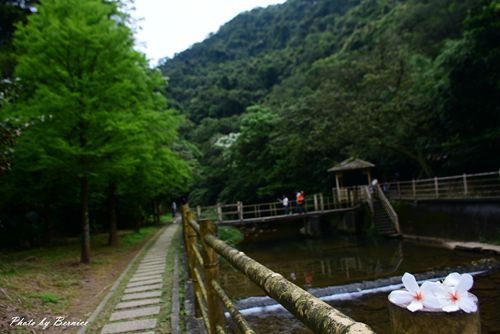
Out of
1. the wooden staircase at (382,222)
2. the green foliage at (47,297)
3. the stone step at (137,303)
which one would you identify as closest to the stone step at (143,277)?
the green foliage at (47,297)

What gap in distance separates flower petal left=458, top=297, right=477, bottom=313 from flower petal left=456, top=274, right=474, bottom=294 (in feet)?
0.10

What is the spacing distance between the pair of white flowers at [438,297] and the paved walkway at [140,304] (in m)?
4.17

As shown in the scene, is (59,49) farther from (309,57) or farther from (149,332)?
(309,57)

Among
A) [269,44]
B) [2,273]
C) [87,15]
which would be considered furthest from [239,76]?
[2,273]

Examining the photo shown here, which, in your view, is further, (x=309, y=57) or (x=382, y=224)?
(x=309, y=57)

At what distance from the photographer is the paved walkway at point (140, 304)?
4459 millimetres

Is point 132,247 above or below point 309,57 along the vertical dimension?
below

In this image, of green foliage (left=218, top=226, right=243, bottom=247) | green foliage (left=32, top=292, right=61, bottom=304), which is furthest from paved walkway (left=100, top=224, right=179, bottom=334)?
green foliage (left=218, top=226, right=243, bottom=247)

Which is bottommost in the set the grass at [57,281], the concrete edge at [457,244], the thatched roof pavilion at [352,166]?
the concrete edge at [457,244]

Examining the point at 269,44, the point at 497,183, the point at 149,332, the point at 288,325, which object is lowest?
the point at 288,325

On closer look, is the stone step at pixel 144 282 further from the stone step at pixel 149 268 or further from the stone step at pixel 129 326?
the stone step at pixel 129 326

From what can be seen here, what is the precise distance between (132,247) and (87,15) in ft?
26.0

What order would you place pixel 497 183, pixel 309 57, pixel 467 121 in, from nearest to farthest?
1. pixel 497 183
2. pixel 467 121
3. pixel 309 57

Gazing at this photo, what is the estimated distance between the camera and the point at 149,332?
422 cm
